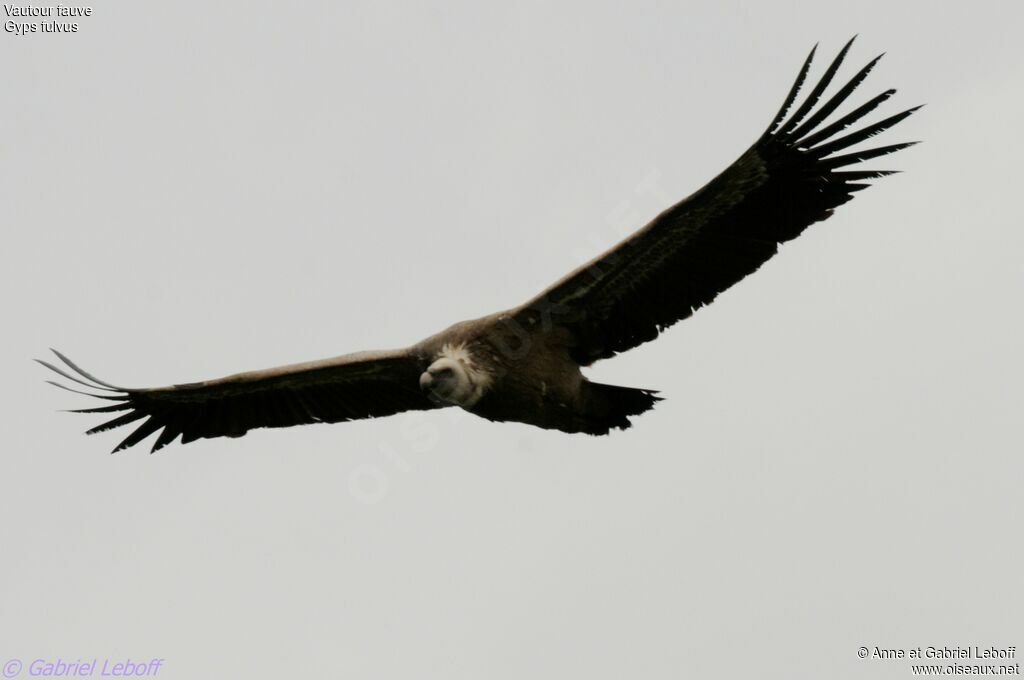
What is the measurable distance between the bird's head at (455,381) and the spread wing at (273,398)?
66 centimetres

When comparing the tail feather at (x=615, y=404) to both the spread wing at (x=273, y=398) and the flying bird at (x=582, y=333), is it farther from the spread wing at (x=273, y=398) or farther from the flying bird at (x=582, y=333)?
the spread wing at (x=273, y=398)

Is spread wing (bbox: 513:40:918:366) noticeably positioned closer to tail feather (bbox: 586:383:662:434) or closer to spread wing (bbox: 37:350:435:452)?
tail feather (bbox: 586:383:662:434)

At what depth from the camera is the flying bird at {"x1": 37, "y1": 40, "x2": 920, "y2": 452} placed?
10.2 m

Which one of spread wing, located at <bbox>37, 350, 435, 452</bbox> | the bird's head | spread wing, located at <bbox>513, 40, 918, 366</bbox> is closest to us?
spread wing, located at <bbox>513, 40, 918, 366</bbox>

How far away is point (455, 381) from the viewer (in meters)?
11.0

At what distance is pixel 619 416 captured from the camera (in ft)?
37.0

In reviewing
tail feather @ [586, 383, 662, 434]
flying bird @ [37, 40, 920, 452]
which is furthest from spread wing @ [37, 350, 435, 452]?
tail feather @ [586, 383, 662, 434]

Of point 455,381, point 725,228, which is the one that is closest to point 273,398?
point 455,381

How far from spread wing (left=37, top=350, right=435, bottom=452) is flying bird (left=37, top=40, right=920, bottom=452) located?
0.04 ft

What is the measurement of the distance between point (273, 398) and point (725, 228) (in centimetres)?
413

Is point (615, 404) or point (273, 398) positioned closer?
point (615, 404)

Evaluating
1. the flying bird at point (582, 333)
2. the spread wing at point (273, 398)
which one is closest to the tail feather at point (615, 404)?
the flying bird at point (582, 333)

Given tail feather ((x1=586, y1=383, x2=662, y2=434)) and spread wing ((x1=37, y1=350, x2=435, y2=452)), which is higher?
spread wing ((x1=37, y1=350, x2=435, y2=452))

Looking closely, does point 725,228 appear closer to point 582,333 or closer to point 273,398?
point 582,333
